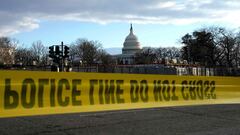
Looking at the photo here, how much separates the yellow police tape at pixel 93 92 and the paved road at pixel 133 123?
38cm

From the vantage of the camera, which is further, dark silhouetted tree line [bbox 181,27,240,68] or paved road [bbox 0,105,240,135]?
dark silhouetted tree line [bbox 181,27,240,68]

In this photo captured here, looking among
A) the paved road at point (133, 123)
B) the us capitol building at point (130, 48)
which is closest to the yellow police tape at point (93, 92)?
the paved road at point (133, 123)

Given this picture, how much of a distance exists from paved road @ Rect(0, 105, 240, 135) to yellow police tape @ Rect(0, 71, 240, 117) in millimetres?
378

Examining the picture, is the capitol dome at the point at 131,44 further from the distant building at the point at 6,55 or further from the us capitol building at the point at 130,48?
the distant building at the point at 6,55

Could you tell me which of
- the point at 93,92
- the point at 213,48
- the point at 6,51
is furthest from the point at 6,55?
the point at 93,92

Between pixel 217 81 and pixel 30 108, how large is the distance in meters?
7.54

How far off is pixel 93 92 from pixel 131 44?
154 m

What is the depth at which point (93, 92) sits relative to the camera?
10.4 metres

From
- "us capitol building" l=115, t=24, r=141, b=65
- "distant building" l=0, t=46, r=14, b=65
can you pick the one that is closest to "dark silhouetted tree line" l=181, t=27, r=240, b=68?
"us capitol building" l=115, t=24, r=141, b=65

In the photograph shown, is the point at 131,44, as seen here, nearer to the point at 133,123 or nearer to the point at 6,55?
the point at 6,55

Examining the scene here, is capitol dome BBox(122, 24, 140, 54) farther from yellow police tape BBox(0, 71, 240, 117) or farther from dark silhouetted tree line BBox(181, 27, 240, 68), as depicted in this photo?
yellow police tape BBox(0, 71, 240, 117)

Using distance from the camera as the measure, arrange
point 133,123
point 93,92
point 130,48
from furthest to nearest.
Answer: point 130,48 → point 133,123 → point 93,92

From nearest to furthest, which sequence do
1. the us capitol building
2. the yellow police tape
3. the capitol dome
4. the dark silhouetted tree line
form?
1. the yellow police tape
2. the dark silhouetted tree line
3. the us capitol building
4. the capitol dome

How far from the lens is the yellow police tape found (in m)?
8.70
